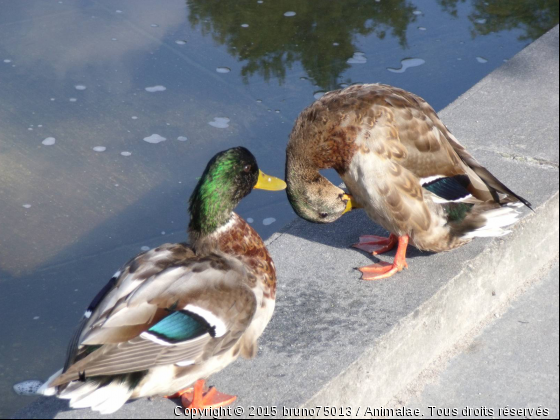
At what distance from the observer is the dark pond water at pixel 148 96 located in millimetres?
3795

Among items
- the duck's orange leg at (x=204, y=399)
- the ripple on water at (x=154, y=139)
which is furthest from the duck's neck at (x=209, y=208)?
the ripple on water at (x=154, y=139)

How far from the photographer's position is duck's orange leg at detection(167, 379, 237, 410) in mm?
2449

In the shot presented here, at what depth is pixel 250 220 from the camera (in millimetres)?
4145

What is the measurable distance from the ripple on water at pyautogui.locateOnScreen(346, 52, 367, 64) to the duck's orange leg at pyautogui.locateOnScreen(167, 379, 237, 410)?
3.67 m

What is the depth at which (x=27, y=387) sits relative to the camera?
122 inches

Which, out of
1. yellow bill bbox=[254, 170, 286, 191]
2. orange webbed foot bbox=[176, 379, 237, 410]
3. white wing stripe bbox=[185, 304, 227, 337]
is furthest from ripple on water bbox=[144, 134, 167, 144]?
white wing stripe bbox=[185, 304, 227, 337]

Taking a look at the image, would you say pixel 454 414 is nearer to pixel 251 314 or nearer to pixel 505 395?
pixel 505 395

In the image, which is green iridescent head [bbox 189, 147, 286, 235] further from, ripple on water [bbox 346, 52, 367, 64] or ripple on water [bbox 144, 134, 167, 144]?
ripple on water [bbox 346, 52, 367, 64]

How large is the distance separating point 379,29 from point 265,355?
416 cm

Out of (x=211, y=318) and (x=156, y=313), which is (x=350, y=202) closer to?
(x=211, y=318)

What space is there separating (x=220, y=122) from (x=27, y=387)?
2.31 metres

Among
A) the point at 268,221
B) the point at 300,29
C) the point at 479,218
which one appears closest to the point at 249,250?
the point at 479,218

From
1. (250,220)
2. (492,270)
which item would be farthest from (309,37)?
(492,270)

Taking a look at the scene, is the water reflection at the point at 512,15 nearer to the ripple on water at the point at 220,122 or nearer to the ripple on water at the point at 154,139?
the ripple on water at the point at 220,122
